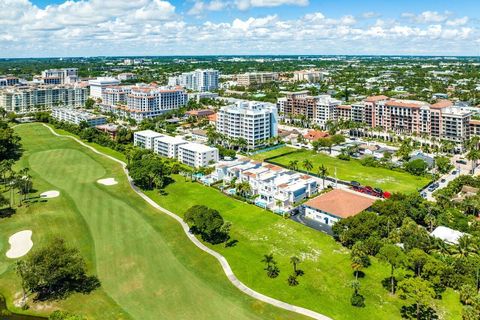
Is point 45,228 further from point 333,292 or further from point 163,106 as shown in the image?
point 163,106

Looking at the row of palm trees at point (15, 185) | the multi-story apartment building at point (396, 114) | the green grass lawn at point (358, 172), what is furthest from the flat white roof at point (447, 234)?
the row of palm trees at point (15, 185)

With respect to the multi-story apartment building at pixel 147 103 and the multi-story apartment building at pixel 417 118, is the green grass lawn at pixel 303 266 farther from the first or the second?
the multi-story apartment building at pixel 147 103

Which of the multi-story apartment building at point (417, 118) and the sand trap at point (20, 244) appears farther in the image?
the multi-story apartment building at point (417, 118)

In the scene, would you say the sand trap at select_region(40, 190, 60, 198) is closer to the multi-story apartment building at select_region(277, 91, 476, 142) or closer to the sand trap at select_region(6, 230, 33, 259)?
the sand trap at select_region(6, 230, 33, 259)

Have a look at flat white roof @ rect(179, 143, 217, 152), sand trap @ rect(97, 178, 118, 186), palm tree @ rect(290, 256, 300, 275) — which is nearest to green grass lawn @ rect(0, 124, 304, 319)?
sand trap @ rect(97, 178, 118, 186)

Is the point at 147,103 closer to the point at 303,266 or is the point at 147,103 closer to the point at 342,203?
the point at 342,203

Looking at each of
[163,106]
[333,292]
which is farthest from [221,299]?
[163,106]
